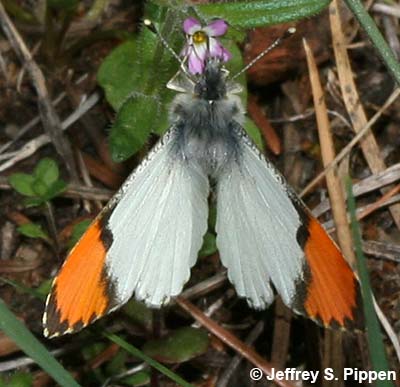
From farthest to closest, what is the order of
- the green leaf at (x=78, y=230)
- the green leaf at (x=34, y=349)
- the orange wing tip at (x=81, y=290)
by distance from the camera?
the green leaf at (x=78, y=230) → the orange wing tip at (x=81, y=290) → the green leaf at (x=34, y=349)

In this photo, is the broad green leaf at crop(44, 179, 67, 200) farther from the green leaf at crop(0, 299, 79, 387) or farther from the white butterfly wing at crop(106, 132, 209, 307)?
the green leaf at crop(0, 299, 79, 387)

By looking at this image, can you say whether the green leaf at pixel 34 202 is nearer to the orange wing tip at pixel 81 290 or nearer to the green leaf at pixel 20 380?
the green leaf at pixel 20 380

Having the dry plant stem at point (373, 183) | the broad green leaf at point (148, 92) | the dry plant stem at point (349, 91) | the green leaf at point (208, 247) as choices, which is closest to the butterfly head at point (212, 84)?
the broad green leaf at point (148, 92)

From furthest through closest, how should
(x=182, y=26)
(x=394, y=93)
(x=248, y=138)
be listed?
(x=394, y=93) → (x=182, y=26) → (x=248, y=138)

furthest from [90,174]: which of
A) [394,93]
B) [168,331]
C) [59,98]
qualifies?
[394,93]

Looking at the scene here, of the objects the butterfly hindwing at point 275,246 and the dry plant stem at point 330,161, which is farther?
the dry plant stem at point 330,161

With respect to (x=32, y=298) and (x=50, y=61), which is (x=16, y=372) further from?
(x=50, y=61)
